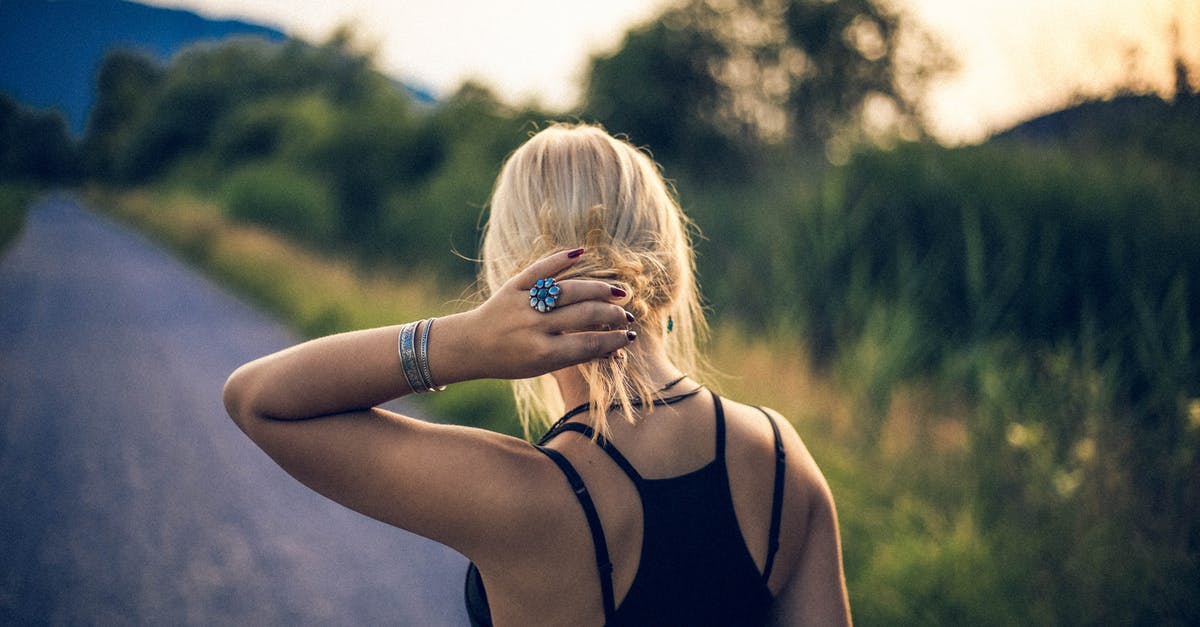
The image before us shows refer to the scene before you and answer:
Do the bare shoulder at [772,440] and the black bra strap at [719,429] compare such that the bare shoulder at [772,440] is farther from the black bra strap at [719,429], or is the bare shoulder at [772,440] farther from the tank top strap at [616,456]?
the tank top strap at [616,456]

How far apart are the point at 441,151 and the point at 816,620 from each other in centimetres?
2277

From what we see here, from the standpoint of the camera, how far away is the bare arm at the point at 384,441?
1.06 metres

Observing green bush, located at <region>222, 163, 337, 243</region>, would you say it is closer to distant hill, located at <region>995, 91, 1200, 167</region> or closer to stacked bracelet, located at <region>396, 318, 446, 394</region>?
distant hill, located at <region>995, 91, 1200, 167</region>

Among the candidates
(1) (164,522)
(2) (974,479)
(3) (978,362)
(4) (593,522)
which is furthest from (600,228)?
(3) (978,362)

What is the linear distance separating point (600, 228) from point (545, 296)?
Answer: 33cm

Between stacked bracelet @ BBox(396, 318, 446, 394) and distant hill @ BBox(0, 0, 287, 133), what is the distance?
945cm

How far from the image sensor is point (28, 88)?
374 inches

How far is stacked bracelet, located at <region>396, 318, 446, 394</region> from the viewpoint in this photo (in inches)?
41.4

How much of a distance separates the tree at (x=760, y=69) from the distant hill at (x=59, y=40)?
14.4 m

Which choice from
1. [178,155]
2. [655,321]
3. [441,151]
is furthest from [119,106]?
[655,321]

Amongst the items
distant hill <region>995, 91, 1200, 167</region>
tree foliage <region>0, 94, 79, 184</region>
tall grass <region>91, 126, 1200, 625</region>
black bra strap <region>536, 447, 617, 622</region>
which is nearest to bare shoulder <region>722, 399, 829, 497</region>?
black bra strap <region>536, 447, 617, 622</region>

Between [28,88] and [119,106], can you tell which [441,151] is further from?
[119,106]

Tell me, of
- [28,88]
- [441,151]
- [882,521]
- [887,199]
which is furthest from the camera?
[441,151]

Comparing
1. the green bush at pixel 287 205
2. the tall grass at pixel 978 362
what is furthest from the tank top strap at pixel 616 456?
the green bush at pixel 287 205
